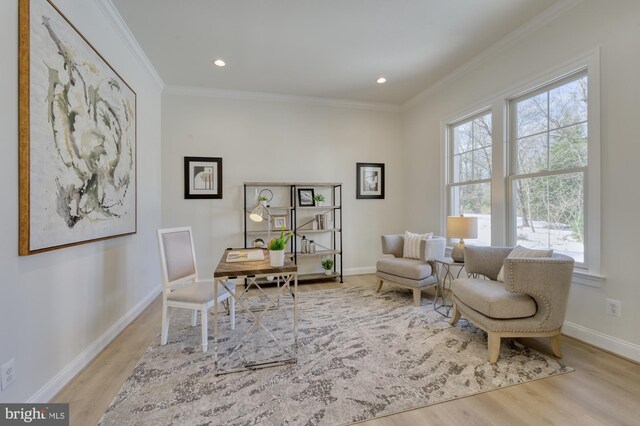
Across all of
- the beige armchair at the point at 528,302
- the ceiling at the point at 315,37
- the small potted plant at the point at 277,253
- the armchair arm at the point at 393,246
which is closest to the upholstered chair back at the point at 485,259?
the beige armchair at the point at 528,302

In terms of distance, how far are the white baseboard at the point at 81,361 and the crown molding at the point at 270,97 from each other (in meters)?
2.96

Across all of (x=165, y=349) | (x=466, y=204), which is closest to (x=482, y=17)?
(x=466, y=204)

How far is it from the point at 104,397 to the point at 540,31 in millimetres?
4611

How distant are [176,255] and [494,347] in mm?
2735

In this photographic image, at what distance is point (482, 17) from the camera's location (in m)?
2.63

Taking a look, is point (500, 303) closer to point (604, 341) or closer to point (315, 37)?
point (604, 341)

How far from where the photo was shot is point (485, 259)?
2.73m

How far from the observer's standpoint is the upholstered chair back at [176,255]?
7.91 ft

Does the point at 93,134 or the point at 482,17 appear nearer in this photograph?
the point at 93,134

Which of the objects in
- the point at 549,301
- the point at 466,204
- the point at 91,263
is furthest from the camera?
the point at 466,204

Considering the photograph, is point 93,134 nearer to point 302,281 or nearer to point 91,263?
point 91,263

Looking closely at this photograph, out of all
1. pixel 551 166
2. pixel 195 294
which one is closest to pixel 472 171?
pixel 551 166

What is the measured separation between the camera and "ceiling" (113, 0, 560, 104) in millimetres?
2477

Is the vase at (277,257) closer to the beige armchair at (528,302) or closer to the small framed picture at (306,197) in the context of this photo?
the beige armchair at (528,302)
